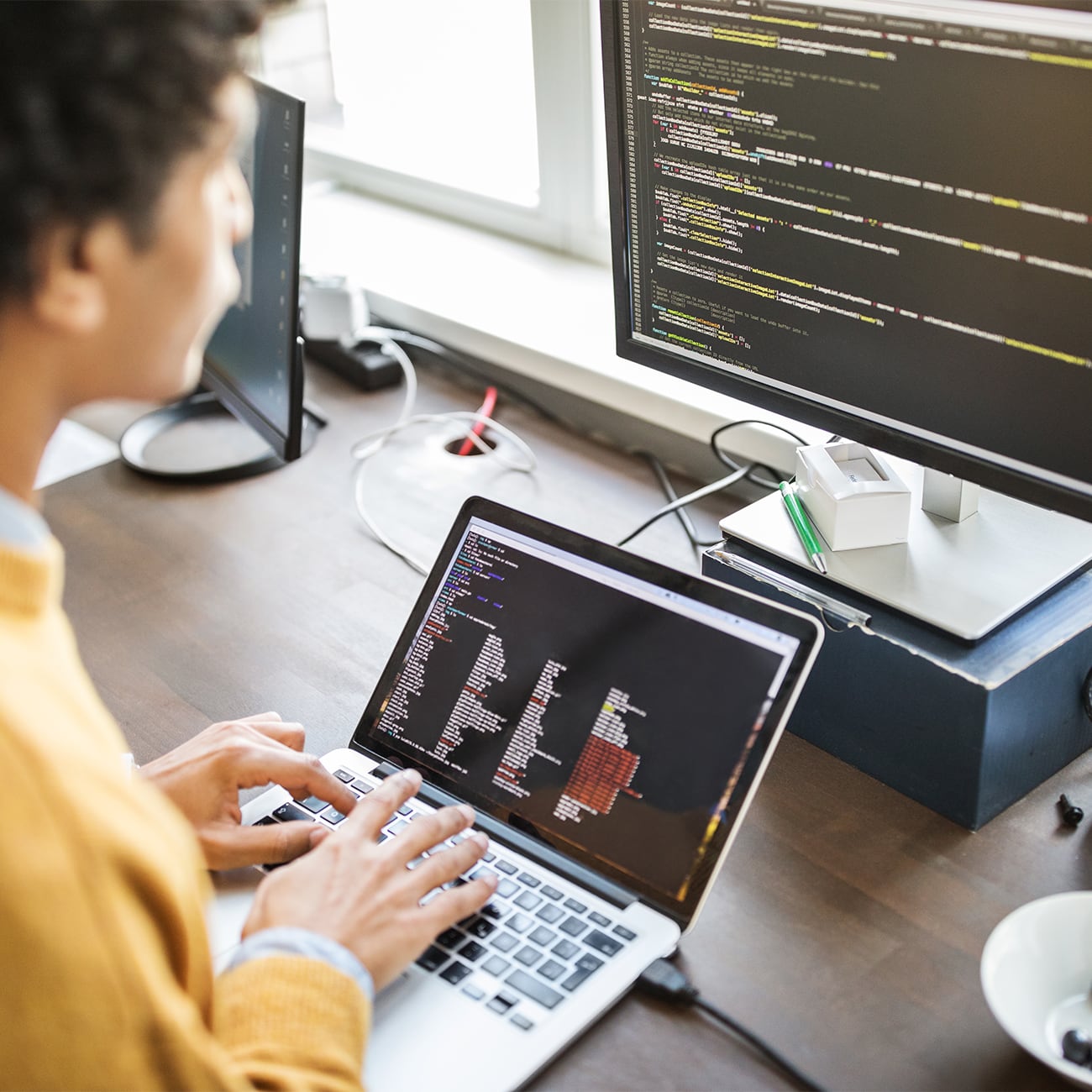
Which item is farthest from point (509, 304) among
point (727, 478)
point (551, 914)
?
point (551, 914)

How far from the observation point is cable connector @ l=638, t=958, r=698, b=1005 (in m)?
0.77

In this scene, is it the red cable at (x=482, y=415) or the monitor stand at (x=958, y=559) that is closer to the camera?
the monitor stand at (x=958, y=559)

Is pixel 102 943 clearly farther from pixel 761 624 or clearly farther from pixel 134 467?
pixel 134 467

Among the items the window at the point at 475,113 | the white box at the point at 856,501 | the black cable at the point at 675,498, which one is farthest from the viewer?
the window at the point at 475,113

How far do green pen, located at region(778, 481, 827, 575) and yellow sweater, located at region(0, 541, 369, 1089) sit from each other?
0.52 meters

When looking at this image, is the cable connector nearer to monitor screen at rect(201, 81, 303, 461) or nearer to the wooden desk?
the wooden desk

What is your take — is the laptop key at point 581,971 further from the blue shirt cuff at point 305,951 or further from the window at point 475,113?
the window at point 475,113

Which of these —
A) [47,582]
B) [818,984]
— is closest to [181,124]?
[47,582]

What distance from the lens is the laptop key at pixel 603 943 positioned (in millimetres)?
781

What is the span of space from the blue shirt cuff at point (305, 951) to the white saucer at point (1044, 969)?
0.35 meters

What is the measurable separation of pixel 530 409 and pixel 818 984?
961mm

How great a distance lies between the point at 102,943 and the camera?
0.55m

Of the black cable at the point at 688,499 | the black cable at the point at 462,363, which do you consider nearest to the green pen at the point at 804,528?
the black cable at the point at 688,499

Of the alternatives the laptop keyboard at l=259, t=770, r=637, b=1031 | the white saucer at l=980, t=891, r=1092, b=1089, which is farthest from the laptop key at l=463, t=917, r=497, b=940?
the white saucer at l=980, t=891, r=1092, b=1089
